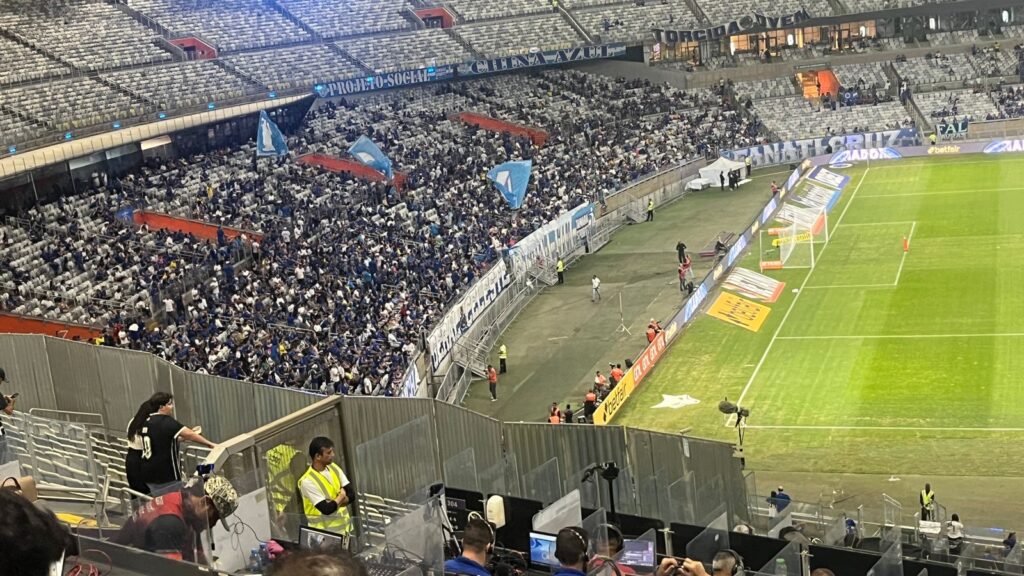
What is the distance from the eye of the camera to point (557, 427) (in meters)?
20.9

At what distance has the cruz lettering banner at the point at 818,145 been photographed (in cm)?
7006

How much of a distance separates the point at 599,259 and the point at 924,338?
58.5 ft

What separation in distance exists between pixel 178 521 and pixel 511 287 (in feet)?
116

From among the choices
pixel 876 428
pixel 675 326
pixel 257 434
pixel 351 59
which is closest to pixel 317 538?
pixel 257 434

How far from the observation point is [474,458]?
1795 cm

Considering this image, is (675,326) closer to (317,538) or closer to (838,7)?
(317,538)

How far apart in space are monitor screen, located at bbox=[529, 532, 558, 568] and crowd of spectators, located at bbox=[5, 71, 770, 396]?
17246 millimetres

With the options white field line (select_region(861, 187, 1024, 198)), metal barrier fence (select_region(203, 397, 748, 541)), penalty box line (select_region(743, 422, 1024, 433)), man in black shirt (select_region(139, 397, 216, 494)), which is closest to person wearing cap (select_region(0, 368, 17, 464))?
metal barrier fence (select_region(203, 397, 748, 541))

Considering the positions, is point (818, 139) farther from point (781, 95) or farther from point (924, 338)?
point (924, 338)

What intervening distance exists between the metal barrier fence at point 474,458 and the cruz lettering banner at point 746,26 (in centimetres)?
6586

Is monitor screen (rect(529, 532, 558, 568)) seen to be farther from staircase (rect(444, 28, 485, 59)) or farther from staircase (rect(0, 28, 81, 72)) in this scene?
staircase (rect(444, 28, 485, 59))

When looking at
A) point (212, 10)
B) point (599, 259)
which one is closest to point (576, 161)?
point (599, 259)

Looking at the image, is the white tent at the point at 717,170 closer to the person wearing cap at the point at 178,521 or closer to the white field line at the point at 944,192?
the white field line at the point at 944,192

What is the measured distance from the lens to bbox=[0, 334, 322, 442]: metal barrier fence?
62.3 ft
